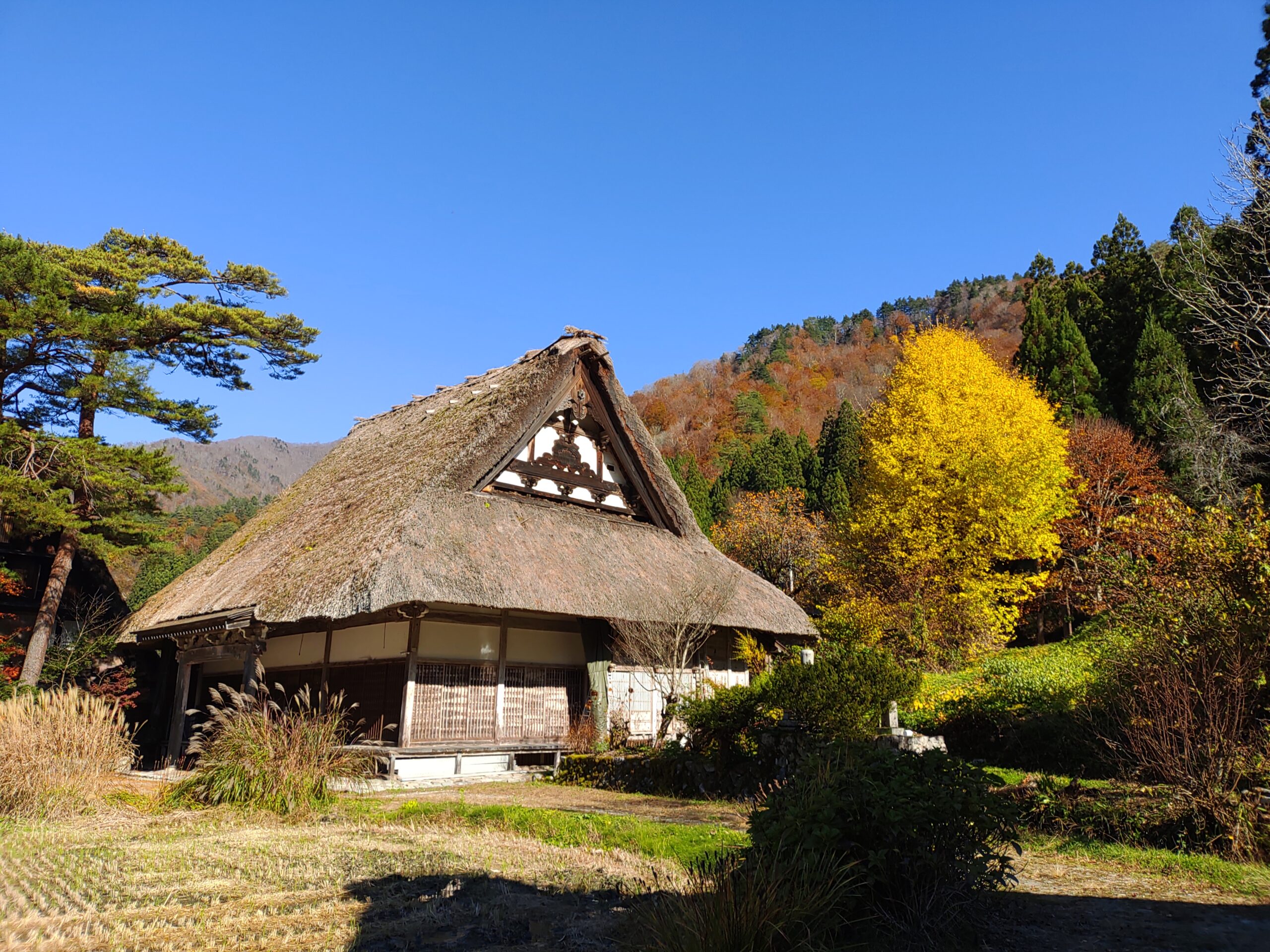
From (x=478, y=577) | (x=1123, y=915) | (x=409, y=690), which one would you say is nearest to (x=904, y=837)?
(x=1123, y=915)

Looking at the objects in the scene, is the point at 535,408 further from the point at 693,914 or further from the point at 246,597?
the point at 693,914

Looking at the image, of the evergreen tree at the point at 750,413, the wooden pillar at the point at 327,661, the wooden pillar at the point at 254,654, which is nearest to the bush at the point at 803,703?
the wooden pillar at the point at 254,654

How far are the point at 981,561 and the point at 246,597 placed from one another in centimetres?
1911

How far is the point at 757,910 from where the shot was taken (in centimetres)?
355

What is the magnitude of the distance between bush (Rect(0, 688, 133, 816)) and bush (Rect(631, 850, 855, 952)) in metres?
6.80

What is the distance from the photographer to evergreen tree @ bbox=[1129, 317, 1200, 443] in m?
29.5

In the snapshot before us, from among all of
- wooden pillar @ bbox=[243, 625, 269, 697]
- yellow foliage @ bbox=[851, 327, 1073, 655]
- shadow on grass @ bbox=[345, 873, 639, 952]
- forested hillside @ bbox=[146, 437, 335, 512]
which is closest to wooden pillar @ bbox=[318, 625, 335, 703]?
wooden pillar @ bbox=[243, 625, 269, 697]

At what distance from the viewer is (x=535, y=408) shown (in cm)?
1536

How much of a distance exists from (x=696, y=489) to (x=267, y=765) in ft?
108

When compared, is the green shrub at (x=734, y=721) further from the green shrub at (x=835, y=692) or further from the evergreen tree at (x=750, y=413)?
the evergreen tree at (x=750, y=413)

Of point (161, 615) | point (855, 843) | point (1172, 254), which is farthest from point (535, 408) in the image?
point (1172, 254)

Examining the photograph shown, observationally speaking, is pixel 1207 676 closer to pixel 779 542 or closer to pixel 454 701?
pixel 454 701

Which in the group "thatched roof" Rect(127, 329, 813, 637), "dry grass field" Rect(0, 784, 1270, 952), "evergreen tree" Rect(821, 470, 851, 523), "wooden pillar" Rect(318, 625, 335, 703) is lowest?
"dry grass field" Rect(0, 784, 1270, 952)

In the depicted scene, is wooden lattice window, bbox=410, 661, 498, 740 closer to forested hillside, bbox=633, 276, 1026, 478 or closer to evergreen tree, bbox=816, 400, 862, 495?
evergreen tree, bbox=816, 400, 862, 495
